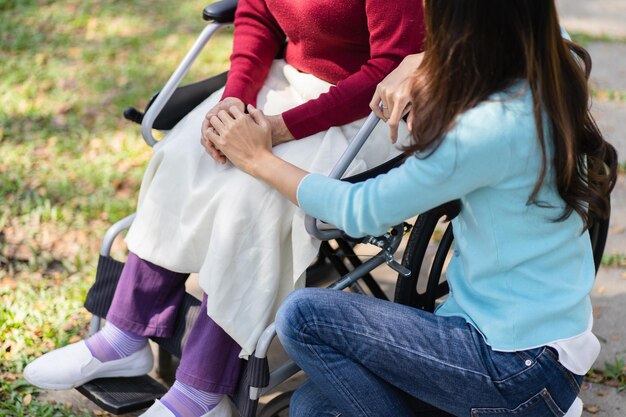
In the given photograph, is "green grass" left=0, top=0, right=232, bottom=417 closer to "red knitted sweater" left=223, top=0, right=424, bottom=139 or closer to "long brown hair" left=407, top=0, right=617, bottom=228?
"red knitted sweater" left=223, top=0, right=424, bottom=139

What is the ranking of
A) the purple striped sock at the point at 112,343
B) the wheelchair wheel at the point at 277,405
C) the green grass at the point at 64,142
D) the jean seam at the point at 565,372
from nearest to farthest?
the jean seam at the point at 565,372 < the wheelchair wheel at the point at 277,405 < the purple striped sock at the point at 112,343 < the green grass at the point at 64,142

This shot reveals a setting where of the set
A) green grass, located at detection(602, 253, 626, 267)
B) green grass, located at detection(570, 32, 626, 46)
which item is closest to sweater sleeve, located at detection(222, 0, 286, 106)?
green grass, located at detection(602, 253, 626, 267)

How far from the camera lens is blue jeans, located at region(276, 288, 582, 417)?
1.93 m

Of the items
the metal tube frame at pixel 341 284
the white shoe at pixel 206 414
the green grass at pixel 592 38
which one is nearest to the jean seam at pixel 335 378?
the metal tube frame at pixel 341 284

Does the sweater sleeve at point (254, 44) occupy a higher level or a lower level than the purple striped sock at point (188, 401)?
higher

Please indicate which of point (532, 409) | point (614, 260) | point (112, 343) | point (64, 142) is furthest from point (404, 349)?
point (64, 142)

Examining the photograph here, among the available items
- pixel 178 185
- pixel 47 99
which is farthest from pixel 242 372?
pixel 47 99

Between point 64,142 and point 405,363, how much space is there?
9.11 feet

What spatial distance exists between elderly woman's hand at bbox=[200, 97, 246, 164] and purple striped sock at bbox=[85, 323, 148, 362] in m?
0.62

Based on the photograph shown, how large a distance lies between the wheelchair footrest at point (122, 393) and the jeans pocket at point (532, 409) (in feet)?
3.41

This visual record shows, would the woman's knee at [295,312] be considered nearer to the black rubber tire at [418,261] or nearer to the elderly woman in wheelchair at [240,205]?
the elderly woman in wheelchair at [240,205]

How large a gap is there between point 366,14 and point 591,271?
88cm

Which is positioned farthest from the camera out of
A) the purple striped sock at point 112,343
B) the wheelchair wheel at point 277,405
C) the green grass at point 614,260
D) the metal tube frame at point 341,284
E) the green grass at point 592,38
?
the green grass at point 592,38

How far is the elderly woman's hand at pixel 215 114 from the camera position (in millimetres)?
2303
